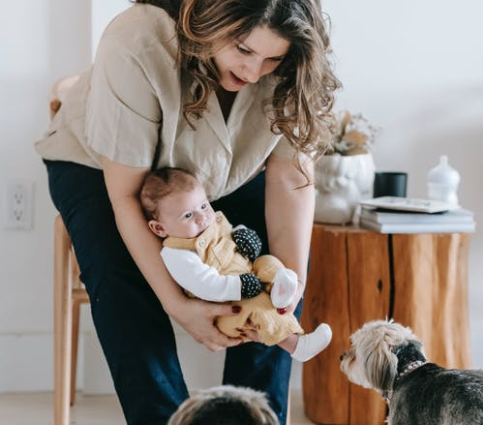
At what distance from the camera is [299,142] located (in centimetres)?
149

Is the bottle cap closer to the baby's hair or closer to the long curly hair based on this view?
the long curly hair

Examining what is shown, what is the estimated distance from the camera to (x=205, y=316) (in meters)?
1.40

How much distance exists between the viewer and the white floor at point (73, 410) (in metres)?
2.04

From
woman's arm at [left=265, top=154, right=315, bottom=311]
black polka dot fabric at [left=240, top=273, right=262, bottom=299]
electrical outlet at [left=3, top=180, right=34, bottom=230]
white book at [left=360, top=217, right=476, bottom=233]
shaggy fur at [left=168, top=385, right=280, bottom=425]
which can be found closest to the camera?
shaggy fur at [left=168, top=385, right=280, bottom=425]

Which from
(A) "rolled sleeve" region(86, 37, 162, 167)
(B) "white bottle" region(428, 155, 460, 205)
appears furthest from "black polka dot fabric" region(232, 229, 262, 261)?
(B) "white bottle" region(428, 155, 460, 205)

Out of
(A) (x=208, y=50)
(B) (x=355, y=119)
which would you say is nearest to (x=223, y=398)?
(A) (x=208, y=50)

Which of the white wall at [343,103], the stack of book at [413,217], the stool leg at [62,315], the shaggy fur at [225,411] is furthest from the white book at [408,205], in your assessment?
the shaggy fur at [225,411]

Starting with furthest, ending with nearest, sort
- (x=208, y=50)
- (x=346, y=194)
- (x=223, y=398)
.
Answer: (x=346, y=194)
(x=208, y=50)
(x=223, y=398)

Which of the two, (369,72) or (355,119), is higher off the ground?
(369,72)

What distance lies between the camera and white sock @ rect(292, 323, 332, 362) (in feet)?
4.58

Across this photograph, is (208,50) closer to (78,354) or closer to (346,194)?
(346,194)

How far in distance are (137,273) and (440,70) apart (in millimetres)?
1266

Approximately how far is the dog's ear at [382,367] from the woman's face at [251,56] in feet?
1.87

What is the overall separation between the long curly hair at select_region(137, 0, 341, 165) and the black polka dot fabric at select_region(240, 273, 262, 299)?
286mm
